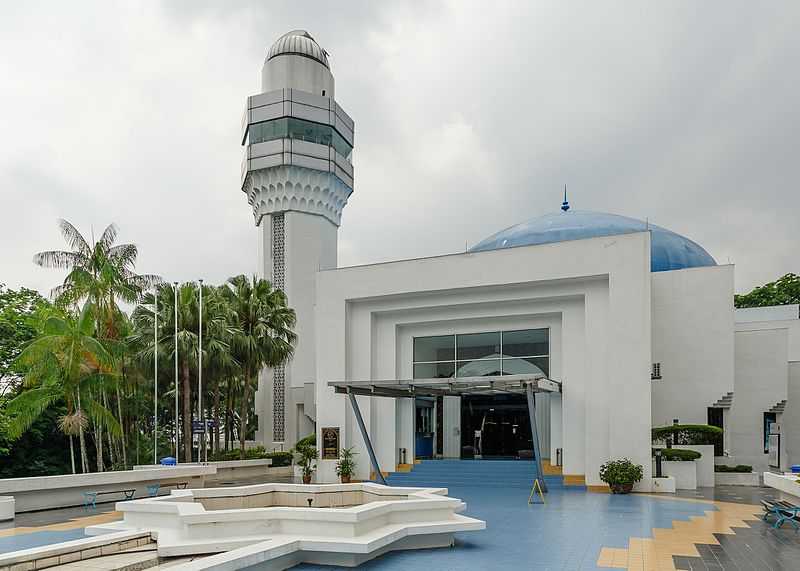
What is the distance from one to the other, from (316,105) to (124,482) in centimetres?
3089

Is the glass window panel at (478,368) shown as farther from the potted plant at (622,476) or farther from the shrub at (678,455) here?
the shrub at (678,455)

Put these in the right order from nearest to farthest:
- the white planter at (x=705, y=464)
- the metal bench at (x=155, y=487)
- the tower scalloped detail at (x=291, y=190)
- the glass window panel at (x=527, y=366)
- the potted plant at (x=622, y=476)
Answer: the metal bench at (x=155, y=487) < the potted plant at (x=622, y=476) < the white planter at (x=705, y=464) < the glass window panel at (x=527, y=366) < the tower scalloped detail at (x=291, y=190)

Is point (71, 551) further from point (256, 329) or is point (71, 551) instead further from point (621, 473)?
point (256, 329)

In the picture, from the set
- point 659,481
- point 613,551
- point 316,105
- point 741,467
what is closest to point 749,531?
point 613,551

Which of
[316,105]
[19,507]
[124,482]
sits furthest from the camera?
[316,105]

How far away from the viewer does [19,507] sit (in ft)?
59.0

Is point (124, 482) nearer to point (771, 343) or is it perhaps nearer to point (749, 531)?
point (749, 531)

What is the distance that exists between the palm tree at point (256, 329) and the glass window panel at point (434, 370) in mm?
10125

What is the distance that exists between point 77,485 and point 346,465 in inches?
370

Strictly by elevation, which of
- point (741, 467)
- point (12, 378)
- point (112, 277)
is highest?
point (112, 277)

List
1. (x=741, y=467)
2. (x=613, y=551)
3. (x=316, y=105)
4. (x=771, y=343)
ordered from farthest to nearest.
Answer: (x=316, y=105) → (x=771, y=343) → (x=741, y=467) → (x=613, y=551)

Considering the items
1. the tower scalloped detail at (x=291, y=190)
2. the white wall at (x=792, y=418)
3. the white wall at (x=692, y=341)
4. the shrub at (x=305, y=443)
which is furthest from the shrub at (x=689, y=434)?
the tower scalloped detail at (x=291, y=190)

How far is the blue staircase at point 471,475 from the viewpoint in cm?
2355

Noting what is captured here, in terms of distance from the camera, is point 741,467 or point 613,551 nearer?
point 613,551
